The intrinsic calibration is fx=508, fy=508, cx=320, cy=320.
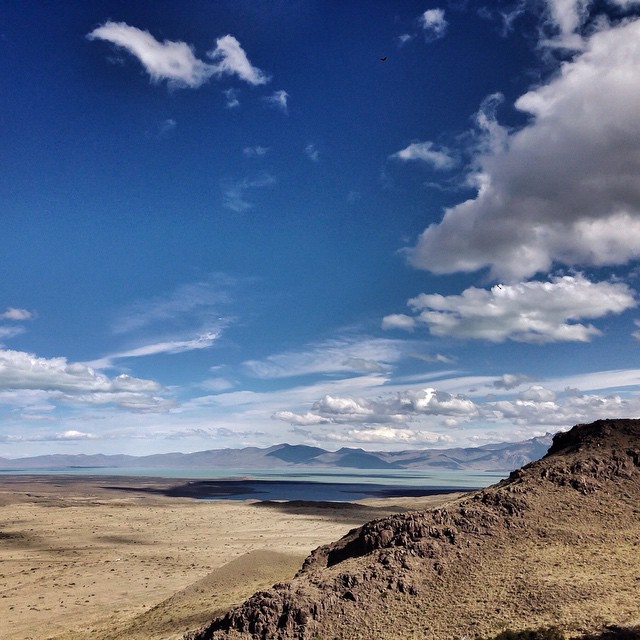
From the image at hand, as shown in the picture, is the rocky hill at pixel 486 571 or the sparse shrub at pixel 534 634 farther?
the rocky hill at pixel 486 571

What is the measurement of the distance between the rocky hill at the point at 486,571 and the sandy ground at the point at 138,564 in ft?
24.4

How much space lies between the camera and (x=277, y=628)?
13.7 m

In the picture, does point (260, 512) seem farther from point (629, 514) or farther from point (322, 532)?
point (629, 514)

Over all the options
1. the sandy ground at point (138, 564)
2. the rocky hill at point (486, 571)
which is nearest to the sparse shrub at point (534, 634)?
the rocky hill at point (486, 571)

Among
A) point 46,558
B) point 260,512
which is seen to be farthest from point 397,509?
point 46,558

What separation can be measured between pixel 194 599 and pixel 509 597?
15642mm

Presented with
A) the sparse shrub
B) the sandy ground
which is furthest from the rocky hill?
the sandy ground

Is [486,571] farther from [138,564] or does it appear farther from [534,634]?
[138,564]

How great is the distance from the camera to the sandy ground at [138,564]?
22.4 m

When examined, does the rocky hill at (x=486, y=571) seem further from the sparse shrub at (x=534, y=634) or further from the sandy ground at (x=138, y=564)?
the sandy ground at (x=138, y=564)

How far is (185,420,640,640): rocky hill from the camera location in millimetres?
13180

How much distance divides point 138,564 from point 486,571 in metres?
29.9

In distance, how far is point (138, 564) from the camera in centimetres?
3653

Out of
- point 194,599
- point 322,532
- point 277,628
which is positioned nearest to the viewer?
point 277,628
